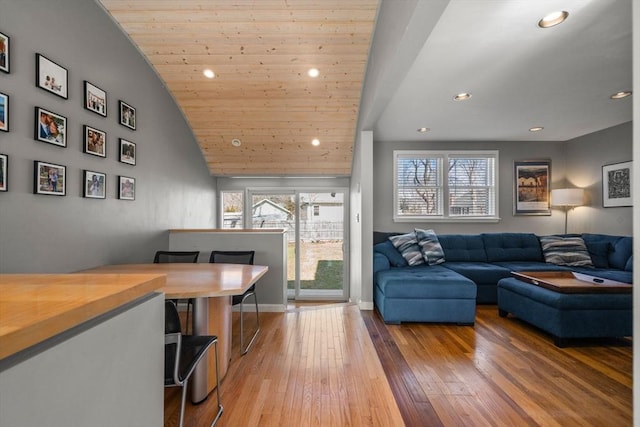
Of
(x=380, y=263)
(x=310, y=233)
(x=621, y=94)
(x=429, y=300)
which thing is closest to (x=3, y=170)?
(x=380, y=263)

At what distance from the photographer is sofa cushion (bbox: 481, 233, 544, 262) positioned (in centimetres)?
465

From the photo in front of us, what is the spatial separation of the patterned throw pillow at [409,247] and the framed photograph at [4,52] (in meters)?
4.10

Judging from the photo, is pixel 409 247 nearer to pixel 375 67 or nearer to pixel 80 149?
pixel 375 67

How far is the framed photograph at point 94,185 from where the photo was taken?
263 cm

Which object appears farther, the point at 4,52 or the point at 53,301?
the point at 4,52

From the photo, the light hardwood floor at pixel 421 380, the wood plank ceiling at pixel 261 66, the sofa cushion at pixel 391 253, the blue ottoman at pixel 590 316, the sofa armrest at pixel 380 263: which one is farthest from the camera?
the sofa cushion at pixel 391 253

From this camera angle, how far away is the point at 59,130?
237 cm

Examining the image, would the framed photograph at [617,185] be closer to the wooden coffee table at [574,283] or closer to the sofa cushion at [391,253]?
the wooden coffee table at [574,283]

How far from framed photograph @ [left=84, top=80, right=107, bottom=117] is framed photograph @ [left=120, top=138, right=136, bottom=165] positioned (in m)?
0.34

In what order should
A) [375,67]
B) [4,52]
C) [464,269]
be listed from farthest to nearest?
[464,269] < [375,67] < [4,52]

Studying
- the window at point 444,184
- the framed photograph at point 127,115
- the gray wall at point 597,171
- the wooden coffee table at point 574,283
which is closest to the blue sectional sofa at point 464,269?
the wooden coffee table at point 574,283

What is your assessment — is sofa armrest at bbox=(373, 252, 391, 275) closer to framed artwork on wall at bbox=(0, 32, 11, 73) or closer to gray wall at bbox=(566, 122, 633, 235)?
gray wall at bbox=(566, 122, 633, 235)

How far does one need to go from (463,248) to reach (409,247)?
1031mm

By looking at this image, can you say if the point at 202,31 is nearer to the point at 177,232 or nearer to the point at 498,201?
the point at 177,232
